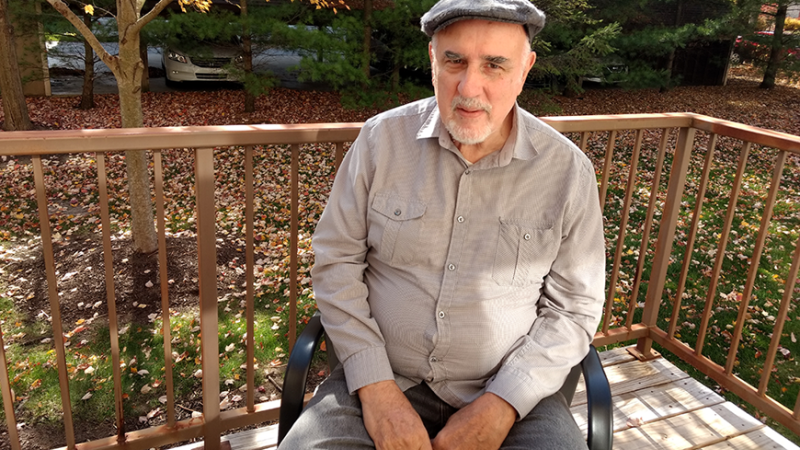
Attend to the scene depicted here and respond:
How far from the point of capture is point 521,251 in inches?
67.5

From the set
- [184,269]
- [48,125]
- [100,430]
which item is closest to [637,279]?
[100,430]

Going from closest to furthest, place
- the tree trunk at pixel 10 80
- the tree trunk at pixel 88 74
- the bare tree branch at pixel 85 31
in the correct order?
the bare tree branch at pixel 85 31 < the tree trunk at pixel 10 80 < the tree trunk at pixel 88 74

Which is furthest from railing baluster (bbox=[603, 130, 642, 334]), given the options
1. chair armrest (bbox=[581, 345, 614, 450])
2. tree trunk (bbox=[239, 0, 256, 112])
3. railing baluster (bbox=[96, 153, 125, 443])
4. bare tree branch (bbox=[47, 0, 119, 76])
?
tree trunk (bbox=[239, 0, 256, 112])

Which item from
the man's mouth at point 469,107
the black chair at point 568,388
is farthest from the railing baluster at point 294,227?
the man's mouth at point 469,107

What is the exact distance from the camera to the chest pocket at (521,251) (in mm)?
1707

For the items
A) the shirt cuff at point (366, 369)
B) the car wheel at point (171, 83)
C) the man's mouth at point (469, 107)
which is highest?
the man's mouth at point (469, 107)

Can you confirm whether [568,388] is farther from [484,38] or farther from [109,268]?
[109,268]

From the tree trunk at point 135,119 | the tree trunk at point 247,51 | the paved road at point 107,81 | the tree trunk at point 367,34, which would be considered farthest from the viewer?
the paved road at point 107,81

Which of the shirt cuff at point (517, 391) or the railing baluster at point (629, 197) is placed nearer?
the shirt cuff at point (517, 391)

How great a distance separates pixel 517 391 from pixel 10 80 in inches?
344

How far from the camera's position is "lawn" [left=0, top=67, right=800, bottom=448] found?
3.65m

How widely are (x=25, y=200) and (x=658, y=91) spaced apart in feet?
41.1

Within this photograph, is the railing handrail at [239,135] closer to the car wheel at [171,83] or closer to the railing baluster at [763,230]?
the railing baluster at [763,230]

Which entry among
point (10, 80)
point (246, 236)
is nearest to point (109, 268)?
point (246, 236)
